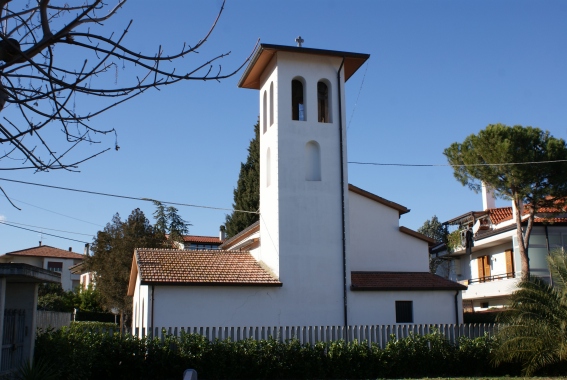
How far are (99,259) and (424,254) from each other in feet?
81.0

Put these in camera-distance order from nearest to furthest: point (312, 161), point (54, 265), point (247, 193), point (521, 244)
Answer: point (312, 161)
point (521, 244)
point (247, 193)
point (54, 265)

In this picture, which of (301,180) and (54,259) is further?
(54,259)

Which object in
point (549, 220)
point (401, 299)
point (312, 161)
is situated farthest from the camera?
point (549, 220)

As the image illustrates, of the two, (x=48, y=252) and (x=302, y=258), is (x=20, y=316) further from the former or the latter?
(x=48, y=252)

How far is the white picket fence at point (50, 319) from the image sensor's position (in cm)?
1754

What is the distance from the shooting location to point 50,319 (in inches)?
780

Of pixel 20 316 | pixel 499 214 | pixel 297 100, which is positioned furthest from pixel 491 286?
pixel 20 316

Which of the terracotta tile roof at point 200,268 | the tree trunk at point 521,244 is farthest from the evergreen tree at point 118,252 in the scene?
the tree trunk at point 521,244

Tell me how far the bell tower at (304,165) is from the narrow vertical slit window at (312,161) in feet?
0.12

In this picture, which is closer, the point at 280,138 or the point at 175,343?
the point at 175,343

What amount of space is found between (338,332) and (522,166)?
679 inches

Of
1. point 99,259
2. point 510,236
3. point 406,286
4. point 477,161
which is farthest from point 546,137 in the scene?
point 99,259

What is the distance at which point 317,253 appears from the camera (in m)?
22.5

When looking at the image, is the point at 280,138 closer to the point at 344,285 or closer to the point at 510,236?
the point at 344,285
